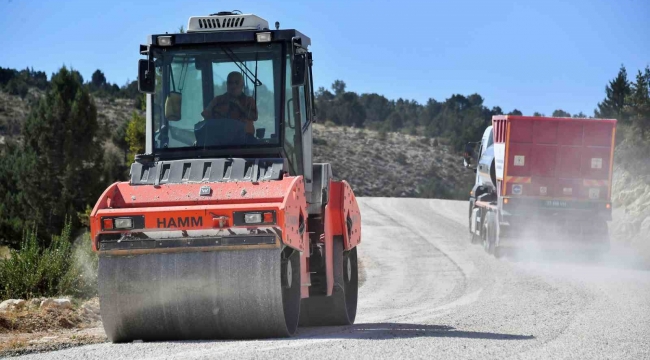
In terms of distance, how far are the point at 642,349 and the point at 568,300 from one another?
6209mm

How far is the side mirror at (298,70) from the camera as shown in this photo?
9.28 metres

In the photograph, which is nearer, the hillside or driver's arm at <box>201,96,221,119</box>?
driver's arm at <box>201,96,221,119</box>

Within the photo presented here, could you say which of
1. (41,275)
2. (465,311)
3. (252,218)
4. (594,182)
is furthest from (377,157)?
(252,218)

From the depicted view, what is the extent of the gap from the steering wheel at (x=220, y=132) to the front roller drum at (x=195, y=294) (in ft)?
5.30

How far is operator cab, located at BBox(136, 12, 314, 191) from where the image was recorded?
968cm

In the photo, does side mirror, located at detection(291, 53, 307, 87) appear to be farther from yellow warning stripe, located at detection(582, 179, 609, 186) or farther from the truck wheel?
the truck wheel

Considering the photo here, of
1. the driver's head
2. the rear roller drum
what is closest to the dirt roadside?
the rear roller drum

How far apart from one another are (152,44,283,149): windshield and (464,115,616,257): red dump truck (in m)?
13.5

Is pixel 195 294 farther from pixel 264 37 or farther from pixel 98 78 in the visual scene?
pixel 98 78

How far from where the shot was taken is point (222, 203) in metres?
8.75

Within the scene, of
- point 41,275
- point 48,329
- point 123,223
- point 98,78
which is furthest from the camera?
point 98,78

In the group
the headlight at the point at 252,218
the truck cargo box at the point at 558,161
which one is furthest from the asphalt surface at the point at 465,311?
the truck cargo box at the point at 558,161

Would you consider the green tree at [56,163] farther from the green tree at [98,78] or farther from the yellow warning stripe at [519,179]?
the green tree at [98,78]

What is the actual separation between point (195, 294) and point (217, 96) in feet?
7.69
